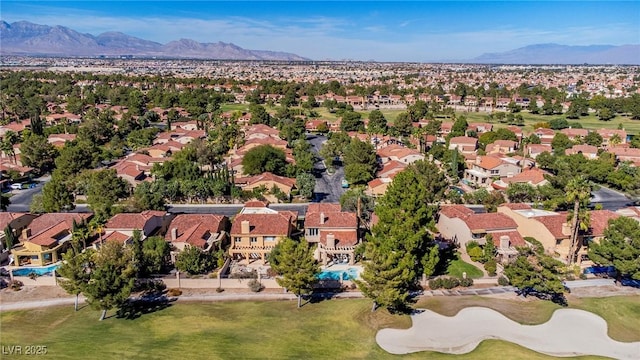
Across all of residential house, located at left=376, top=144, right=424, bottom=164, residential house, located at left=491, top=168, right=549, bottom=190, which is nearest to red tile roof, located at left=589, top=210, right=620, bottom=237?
residential house, located at left=491, top=168, right=549, bottom=190

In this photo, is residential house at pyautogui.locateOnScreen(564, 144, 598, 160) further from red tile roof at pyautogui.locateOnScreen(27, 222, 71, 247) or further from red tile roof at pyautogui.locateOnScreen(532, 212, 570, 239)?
red tile roof at pyautogui.locateOnScreen(27, 222, 71, 247)

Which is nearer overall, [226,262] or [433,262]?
[433,262]

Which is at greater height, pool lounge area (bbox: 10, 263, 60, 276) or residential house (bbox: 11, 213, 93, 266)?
residential house (bbox: 11, 213, 93, 266)

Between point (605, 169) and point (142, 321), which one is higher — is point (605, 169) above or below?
above

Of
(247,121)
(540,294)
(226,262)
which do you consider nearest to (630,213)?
(540,294)

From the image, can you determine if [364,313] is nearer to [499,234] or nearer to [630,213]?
[499,234]

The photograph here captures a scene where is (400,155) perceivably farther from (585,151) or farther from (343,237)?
(343,237)
